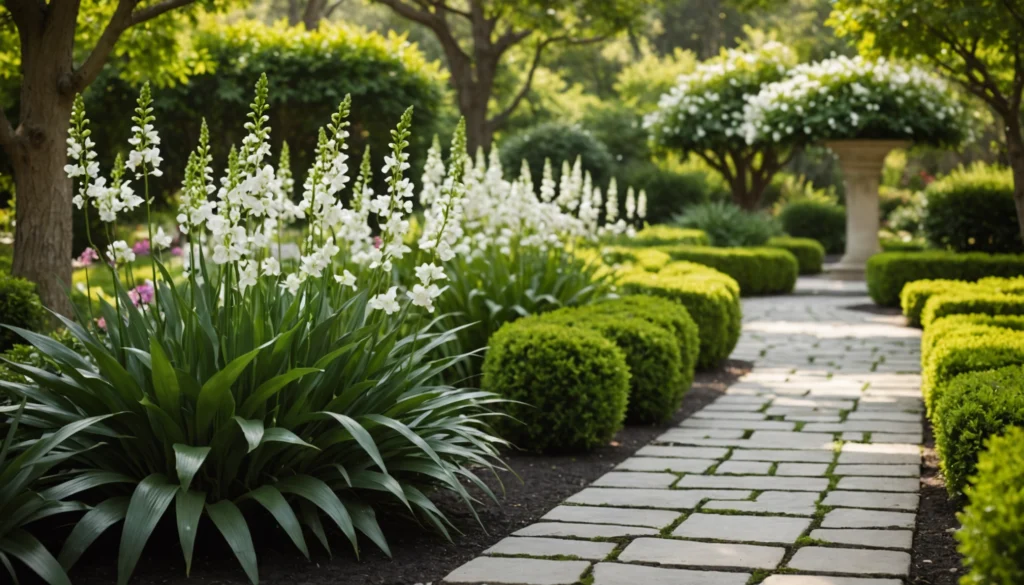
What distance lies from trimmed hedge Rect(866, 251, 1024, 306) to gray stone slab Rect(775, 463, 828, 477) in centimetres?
760

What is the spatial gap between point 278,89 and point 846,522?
474 inches

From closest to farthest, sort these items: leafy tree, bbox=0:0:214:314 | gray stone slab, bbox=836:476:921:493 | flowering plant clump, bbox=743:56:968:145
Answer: gray stone slab, bbox=836:476:921:493, leafy tree, bbox=0:0:214:314, flowering plant clump, bbox=743:56:968:145

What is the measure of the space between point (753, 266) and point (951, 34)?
5.21 m

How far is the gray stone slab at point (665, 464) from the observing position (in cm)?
507

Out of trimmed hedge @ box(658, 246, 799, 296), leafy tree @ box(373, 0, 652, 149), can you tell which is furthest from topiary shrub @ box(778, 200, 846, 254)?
leafy tree @ box(373, 0, 652, 149)

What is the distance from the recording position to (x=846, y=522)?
4.04m

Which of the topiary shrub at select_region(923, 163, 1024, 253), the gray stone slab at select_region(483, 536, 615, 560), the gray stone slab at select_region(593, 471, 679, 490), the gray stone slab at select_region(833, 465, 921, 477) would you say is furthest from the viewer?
the topiary shrub at select_region(923, 163, 1024, 253)

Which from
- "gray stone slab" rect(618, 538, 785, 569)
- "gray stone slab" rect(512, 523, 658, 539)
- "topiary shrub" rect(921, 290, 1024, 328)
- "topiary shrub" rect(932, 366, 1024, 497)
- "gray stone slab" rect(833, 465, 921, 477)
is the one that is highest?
"topiary shrub" rect(921, 290, 1024, 328)

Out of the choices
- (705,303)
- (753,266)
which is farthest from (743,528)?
(753,266)

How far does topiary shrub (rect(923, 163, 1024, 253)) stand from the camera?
1323cm

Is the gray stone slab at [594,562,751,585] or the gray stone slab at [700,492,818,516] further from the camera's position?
the gray stone slab at [700,492,818,516]

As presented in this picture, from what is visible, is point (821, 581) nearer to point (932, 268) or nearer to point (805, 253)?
point (932, 268)

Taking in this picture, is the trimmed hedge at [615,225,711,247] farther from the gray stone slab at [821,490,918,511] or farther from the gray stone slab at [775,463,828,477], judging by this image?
the gray stone slab at [821,490,918,511]

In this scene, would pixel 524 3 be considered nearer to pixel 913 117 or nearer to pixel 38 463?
pixel 913 117
